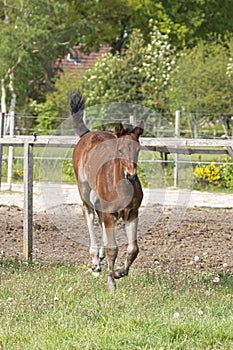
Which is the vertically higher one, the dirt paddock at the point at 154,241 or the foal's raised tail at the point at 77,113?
the foal's raised tail at the point at 77,113

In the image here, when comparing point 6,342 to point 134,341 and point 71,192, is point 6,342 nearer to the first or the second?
point 134,341

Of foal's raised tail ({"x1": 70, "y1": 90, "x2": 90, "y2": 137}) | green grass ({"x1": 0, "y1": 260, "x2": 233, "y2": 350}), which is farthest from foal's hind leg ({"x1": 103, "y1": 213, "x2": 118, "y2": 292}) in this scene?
foal's raised tail ({"x1": 70, "y1": 90, "x2": 90, "y2": 137})

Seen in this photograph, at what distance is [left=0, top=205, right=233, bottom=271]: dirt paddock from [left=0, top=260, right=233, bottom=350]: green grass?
116cm

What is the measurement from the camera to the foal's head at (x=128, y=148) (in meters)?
7.16

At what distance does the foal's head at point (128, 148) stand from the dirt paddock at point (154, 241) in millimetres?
2351

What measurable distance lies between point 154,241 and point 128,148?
14.6ft

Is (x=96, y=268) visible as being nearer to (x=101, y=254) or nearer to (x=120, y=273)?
(x=101, y=254)

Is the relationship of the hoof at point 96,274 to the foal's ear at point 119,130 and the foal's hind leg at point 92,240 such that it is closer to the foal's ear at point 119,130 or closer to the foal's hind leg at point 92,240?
the foal's hind leg at point 92,240

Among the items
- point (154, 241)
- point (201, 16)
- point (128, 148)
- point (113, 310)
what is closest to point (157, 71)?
point (201, 16)

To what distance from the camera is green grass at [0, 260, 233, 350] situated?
5.65 m

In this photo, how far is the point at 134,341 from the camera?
5.59m

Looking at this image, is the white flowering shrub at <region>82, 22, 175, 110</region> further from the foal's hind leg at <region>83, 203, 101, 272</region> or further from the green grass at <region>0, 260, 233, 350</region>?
the green grass at <region>0, 260, 233, 350</region>

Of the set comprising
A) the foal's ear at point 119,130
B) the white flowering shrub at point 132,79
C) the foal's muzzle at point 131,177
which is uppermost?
the white flowering shrub at point 132,79

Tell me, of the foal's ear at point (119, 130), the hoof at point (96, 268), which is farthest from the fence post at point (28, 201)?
the foal's ear at point (119, 130)
